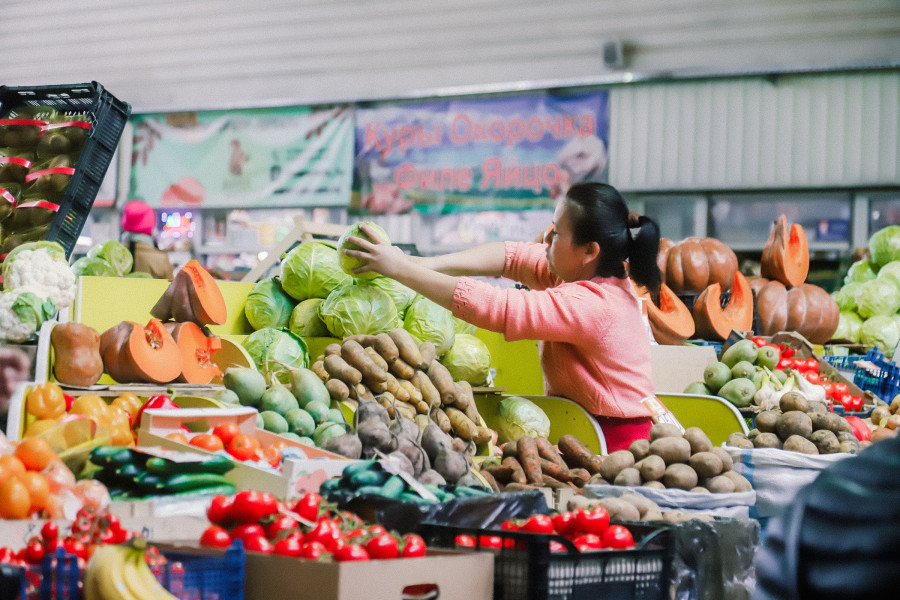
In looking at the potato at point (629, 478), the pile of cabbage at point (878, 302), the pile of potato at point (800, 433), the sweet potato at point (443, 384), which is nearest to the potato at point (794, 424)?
the pile of potato at point (800, 433)

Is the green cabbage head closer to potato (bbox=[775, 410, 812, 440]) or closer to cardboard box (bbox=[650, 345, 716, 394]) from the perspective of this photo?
potato (bbox=[775, 410, 812, 440])

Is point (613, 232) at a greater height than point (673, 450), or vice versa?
point (613, 232)

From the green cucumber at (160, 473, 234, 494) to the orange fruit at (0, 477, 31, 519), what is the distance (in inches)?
13.0

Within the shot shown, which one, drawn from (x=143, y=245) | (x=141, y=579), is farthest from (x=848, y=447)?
(x=143, y=245)

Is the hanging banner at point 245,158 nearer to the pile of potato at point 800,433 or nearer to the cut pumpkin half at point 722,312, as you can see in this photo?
the cut pumpkin half at point 722,312

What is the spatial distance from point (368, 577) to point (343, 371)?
1.85 meters

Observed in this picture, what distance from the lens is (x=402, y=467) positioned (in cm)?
255

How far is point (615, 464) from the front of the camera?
292 cm

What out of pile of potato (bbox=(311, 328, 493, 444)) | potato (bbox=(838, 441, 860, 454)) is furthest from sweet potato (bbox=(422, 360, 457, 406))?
potato (bbox=(838, 441, 860, 454))

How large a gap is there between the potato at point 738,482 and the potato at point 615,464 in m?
0.31

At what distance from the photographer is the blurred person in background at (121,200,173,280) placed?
20.7 feet

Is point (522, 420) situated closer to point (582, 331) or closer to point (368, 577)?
point (582, 331)

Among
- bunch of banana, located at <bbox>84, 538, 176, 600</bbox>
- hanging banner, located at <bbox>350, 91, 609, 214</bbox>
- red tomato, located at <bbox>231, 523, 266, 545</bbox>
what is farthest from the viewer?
hanging banner, located at <bbox>350, 91, 609, 214</bbox>

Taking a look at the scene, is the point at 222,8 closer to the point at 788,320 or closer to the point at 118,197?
the point at 118,197
